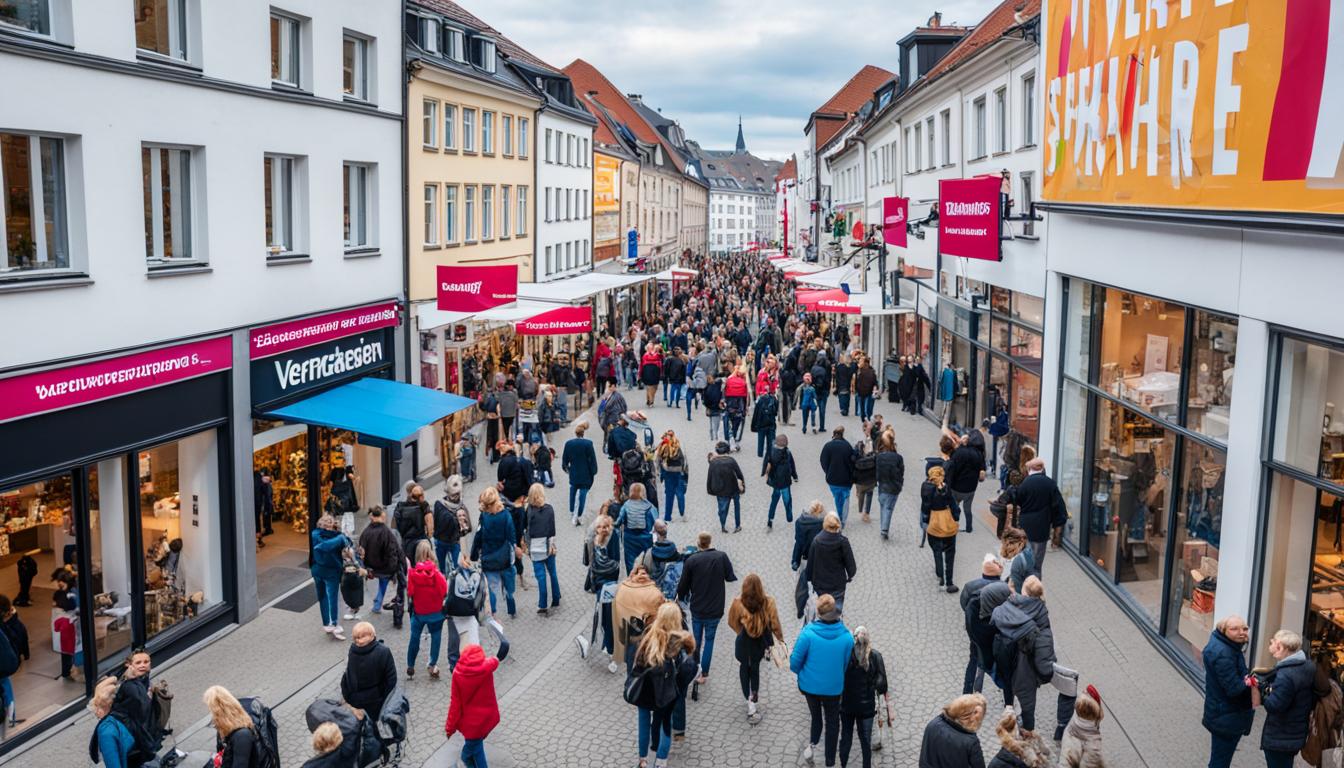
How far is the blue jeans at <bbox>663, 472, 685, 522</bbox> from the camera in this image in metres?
17.2

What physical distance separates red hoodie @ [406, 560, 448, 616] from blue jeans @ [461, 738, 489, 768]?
2.43 meters

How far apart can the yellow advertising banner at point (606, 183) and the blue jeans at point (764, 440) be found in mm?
25354

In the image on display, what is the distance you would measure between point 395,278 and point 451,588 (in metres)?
9.08

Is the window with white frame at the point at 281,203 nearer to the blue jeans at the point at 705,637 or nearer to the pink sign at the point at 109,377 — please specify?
the pink sign at the point at 109,377

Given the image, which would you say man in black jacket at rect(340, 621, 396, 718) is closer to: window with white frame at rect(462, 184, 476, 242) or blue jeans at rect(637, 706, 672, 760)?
blue jeans at rect(637, 706, 672, 760)

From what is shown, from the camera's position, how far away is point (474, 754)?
9.04 m

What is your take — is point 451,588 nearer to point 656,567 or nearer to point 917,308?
point 656,567

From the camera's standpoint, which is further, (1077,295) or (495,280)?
(495,280)

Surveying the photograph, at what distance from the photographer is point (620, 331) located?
49.2 meters

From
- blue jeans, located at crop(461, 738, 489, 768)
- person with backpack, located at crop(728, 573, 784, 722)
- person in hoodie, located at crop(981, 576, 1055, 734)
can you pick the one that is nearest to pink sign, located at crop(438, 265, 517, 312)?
person with backpack, located at crop(728, 573, 784, 722)

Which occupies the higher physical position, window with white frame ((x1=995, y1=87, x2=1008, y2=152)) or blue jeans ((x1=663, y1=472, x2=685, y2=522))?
window with white frame ((x1=995, y1=87, x2=1008, y2=152))

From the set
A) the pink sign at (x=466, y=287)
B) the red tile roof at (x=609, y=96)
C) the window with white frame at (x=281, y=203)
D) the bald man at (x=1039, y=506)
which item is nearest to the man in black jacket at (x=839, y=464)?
the bald man at (x=1039, y=506)

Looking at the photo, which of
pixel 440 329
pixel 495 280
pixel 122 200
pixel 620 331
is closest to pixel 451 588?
pixel 122 200

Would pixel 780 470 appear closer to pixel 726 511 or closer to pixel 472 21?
pixel 726 511
